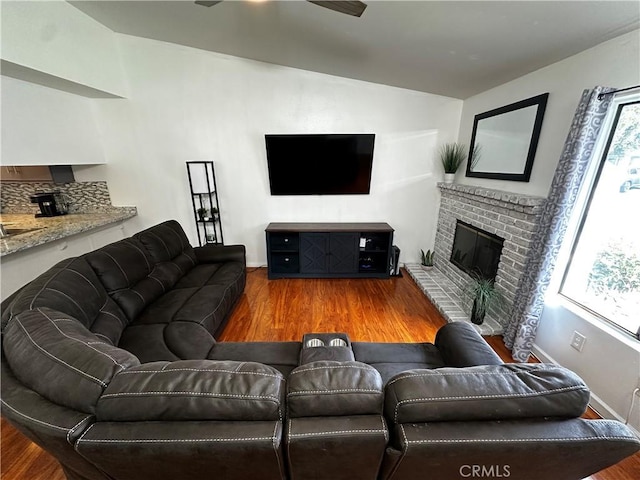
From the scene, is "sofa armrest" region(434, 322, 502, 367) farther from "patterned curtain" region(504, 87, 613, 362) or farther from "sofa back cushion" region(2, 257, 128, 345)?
"sofa back cushion" region(2, 257, 128, 345)

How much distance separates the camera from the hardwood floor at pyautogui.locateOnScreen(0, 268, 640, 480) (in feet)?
8.01

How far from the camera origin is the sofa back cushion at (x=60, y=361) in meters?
0.82

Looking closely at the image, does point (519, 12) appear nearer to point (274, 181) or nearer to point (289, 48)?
point (289, 48)

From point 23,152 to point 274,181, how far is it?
2.52 metres

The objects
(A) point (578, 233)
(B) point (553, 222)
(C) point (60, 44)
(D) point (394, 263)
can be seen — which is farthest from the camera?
(D) point (394, 263)

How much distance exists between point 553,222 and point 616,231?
0.35 meters

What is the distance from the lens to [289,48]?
8.62 ft

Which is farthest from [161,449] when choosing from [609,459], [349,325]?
[349,325]

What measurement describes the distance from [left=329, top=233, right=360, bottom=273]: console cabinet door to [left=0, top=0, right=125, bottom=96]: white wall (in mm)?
3181

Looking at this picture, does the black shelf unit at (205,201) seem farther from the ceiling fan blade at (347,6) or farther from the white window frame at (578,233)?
the white window frame at (578,233)

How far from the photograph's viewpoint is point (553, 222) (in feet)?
5.93

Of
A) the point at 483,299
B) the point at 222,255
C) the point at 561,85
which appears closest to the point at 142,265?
the point at 222,255

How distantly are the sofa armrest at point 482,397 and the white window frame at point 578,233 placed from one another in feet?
4.23

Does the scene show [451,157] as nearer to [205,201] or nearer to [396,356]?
[396,356]
